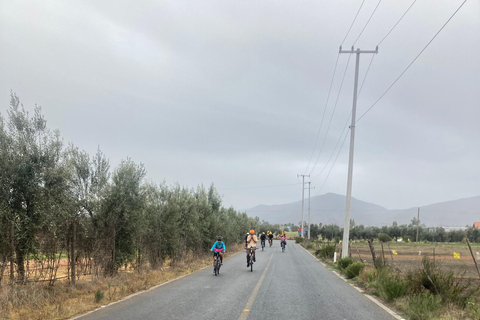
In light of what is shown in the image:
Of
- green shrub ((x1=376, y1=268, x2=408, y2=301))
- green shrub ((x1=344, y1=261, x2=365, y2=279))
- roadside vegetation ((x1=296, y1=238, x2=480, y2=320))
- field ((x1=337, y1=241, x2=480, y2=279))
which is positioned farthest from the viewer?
field ((x1=337, y1=241, x2=480, y2=279))

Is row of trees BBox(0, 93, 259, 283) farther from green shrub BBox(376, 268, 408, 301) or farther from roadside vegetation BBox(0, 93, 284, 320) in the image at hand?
green shrub BBox(376, 268, 408, 301)

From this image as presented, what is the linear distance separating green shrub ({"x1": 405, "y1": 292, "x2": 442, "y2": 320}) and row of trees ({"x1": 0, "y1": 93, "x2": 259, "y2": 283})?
9.00 metres

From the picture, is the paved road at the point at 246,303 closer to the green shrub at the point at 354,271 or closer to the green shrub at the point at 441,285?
the green shrub at the point at 441,285

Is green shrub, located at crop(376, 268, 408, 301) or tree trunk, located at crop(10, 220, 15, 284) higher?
tree trunk, located at crop(10, 220, 15, 284)

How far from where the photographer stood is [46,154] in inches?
402

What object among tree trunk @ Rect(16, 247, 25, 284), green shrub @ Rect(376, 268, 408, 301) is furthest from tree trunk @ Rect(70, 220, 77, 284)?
green shrub @ Rect(376, 268, 408, 301)

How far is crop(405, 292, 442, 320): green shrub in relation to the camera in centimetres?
784

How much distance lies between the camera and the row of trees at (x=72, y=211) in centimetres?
934

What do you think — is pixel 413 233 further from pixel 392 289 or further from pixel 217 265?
pixel 392 289

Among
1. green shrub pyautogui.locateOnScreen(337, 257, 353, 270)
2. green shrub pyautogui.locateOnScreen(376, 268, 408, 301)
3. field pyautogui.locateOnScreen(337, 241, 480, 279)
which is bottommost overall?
field pyautogui.locateOnScreen(337, 241, 480, 279)

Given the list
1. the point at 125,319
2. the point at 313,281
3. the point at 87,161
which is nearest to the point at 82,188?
the point at 87,161

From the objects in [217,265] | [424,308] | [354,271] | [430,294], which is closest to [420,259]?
[354,271]

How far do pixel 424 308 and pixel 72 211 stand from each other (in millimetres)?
10068

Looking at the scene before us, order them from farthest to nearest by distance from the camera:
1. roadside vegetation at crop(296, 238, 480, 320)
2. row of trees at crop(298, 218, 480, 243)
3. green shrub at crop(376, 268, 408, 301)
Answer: row of trees at crop(298, 218, 480, 243)
green shrub at crop(376, 268, 408, 301)
roadside vegetation at crop(296, 238, 480, 320)
